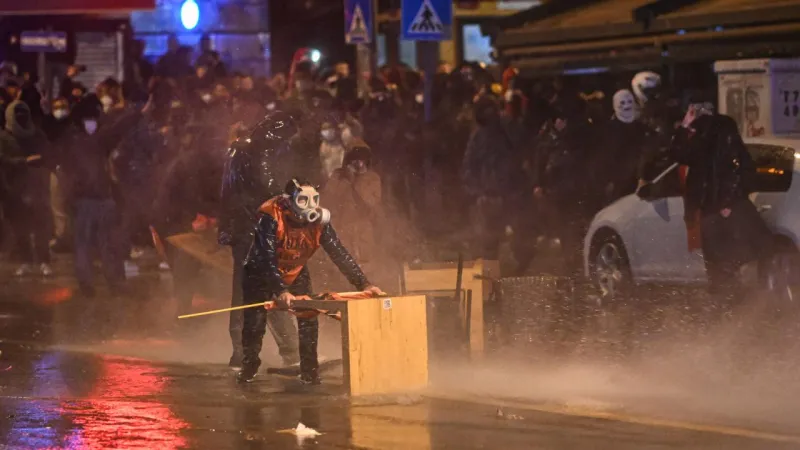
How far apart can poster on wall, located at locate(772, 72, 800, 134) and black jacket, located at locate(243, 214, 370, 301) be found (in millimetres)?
7188

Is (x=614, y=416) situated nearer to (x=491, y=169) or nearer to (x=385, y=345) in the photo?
(x=385, y=345)

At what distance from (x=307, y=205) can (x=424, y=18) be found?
34.8ft

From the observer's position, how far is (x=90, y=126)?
59.2ft

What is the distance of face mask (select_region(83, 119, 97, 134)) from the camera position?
707 inches

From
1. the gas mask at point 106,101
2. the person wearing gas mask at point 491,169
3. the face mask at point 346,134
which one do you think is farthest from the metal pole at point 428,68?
the gas mask at point 106,101

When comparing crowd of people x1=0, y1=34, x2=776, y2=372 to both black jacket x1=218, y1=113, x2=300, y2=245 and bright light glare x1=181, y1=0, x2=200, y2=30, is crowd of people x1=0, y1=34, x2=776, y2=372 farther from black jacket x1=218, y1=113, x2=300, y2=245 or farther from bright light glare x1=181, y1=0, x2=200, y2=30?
bright light glare x1=181, y1=0, x2=200, y2=30

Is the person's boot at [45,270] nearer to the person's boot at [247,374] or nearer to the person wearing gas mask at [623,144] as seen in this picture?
the person wearing gas mask at [623,144]

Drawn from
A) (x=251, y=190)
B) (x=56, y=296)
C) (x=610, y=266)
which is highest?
(x=251, y=190)

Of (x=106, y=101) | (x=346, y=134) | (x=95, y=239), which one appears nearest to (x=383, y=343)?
(x=95, y=239)

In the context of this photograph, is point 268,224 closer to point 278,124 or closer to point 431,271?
point 278,124

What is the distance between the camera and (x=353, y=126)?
824 inches

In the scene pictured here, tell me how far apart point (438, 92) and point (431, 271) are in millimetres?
10109

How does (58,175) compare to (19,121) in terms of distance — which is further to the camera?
(58,175)

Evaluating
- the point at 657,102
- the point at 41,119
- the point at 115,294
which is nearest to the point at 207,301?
the point at 115,294
